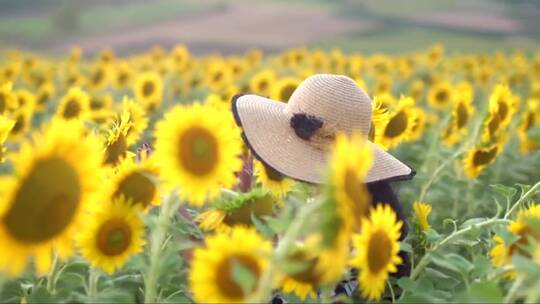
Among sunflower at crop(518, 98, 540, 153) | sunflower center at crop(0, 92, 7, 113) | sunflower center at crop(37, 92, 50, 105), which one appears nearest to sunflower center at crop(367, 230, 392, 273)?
sunflower center at crop(0, 92, 7, 113)

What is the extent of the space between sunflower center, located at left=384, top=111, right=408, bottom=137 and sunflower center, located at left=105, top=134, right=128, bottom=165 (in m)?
1.53

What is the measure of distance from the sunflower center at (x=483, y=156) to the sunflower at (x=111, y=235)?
2.01 meters

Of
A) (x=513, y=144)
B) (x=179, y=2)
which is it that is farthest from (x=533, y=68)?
(x=179, y=2)

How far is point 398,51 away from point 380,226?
57.7 ft

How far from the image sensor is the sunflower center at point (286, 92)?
14.6 feet

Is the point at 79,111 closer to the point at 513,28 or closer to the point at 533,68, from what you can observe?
the point at 533,68

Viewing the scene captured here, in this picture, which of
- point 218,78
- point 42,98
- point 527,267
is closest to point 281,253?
point 527,267

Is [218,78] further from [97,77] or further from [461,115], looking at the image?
[461,115]

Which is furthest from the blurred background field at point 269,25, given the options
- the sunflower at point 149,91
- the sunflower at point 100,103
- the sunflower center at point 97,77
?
the sunflower at point 100,103

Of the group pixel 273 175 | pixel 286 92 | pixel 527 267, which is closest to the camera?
pixel 527 267

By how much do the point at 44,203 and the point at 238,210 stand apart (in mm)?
553

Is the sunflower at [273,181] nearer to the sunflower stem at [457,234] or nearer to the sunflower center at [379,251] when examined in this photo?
the sunflower stem at [457,234]

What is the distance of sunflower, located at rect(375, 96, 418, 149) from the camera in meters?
3.50

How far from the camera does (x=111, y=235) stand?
5.85ft
